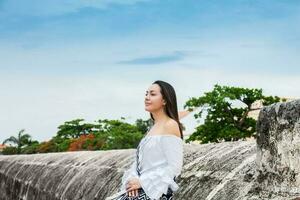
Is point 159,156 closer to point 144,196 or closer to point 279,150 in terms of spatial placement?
point 144,196

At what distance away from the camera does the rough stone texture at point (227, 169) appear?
2.11 m

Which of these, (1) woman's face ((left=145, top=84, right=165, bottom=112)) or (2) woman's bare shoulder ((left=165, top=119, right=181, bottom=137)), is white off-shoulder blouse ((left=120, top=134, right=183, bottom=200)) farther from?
(1) woman's face ((left=145, top=84, right=165, bottom=112))

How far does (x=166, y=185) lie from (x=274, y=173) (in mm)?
836

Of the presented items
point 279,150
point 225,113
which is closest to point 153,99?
point 279,150

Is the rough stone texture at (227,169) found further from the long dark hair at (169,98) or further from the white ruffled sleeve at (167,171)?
the long dark hair at (169,98)

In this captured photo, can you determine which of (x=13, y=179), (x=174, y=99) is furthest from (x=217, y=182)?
(x=13, y=179)

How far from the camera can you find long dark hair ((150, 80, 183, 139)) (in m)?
3.09

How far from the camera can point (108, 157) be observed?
529cm

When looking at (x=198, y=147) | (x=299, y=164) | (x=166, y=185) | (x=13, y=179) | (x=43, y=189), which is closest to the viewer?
(x=299, y=164)

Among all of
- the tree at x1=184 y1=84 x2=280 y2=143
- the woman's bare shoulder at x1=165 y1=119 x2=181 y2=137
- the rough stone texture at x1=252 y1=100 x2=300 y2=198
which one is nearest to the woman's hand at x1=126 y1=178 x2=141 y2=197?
the woman's bare shoulder at x1=165 y1=119 x2=181 y2=137

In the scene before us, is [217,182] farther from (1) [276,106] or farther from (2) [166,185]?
(1) [276,106]

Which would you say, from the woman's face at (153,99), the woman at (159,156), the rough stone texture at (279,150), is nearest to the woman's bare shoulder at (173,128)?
the woman at (159,156)

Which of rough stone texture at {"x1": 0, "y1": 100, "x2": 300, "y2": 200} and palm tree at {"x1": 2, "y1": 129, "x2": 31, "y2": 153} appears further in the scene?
palm tree at {"x1": 2, "y1": 129, "x2": 31, "y2": 153}

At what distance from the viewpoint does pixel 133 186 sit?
3.02 m
